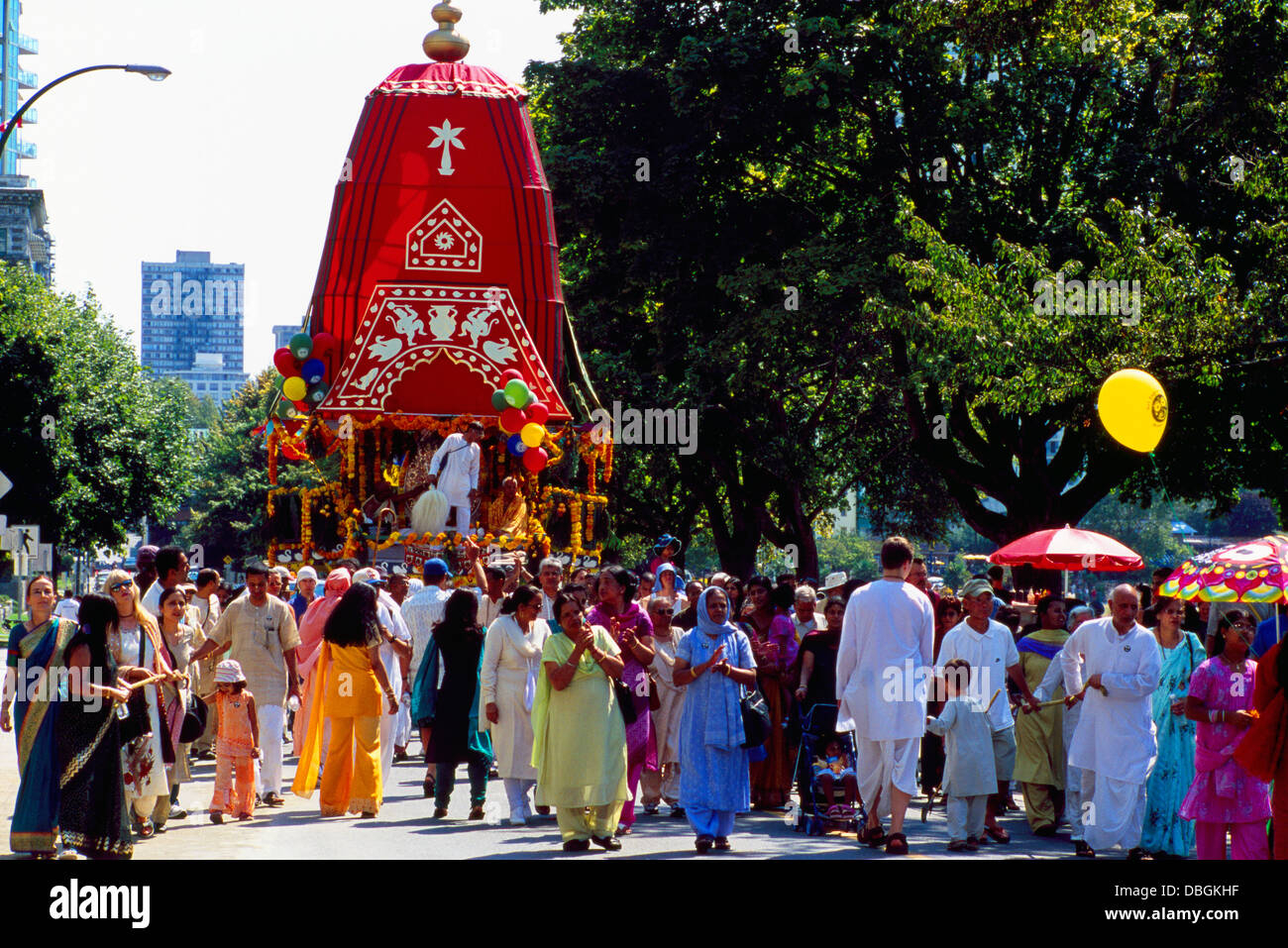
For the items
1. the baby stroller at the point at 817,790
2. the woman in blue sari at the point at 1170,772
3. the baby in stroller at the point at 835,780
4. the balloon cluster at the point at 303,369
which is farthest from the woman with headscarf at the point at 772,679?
the balloon cluster at the point at 303,369

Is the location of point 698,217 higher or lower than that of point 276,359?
higher

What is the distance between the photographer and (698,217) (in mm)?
29266

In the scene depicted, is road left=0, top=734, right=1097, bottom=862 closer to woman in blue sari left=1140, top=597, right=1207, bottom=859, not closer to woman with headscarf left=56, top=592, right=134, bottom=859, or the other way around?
woman with headscarf left=56, top=592, right=134, bottom=859

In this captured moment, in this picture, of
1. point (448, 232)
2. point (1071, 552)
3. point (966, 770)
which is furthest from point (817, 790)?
point (448, 232)

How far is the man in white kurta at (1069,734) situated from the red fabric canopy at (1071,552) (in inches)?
148

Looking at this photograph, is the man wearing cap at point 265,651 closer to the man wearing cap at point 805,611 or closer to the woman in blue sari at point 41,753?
the woman in blue sari at point 41,753

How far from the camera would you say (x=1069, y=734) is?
12461 millimetres

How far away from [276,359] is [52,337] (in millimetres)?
21418

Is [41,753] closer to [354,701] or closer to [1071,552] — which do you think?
[354,701]

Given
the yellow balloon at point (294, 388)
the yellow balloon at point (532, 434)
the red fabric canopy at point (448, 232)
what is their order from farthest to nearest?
1. the red fabric canopy at point (448, 232)
2. the yellow balloon at point (294, 388)
3. the yellow balloon at point (532, 434)

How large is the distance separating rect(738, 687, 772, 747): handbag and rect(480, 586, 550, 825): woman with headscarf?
174 centimetres

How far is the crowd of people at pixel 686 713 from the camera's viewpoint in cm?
972
